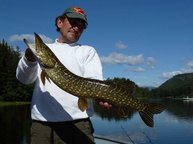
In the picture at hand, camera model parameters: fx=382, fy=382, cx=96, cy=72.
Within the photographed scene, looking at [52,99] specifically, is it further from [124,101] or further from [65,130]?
[124,101]

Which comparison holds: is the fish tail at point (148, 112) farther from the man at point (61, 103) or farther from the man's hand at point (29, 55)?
the man's hand at point (29, 55)

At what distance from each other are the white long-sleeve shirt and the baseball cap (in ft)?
1.27

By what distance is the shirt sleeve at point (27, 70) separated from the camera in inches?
186

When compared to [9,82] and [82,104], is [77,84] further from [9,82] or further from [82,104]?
[9,82]

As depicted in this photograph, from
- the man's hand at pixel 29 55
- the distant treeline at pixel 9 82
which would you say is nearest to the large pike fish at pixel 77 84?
the man's hand at pixel 29 55

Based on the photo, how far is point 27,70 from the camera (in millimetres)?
4770

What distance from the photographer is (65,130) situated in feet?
15.6

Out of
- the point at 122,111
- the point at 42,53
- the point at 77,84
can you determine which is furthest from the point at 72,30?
the point at 122,111

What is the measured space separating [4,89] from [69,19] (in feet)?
291

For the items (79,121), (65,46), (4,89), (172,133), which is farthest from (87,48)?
(4,89)

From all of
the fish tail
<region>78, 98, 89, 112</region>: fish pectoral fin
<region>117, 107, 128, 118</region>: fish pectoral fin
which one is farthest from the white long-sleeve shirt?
the fish tail

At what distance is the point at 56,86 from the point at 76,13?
1.02 m

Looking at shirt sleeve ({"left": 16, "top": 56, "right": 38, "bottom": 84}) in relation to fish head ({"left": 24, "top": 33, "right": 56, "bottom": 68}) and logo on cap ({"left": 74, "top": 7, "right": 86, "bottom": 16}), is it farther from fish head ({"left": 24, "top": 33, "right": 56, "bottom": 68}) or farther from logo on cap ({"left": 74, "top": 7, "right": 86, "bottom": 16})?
logo on cap ({"left": 74, "top": 7, "right": 86, "bottom": 16})

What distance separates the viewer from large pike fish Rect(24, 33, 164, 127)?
457 centimetres
